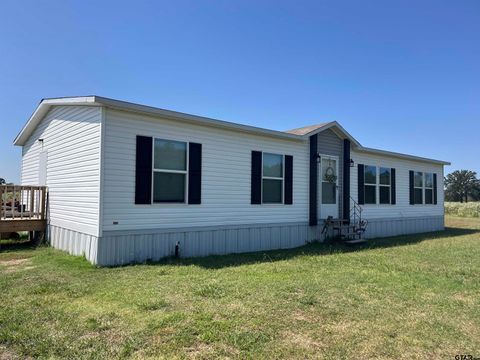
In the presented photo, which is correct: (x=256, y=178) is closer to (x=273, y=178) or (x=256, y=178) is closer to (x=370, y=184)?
(x=273, y=178)

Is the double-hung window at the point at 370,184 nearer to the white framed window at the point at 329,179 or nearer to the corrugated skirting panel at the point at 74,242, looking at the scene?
the white framed window at the point at 329,179

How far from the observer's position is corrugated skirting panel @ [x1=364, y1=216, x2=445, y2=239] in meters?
13.2

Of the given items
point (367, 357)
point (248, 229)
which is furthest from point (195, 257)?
point (367, 357)

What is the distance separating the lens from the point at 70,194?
847 centimetres

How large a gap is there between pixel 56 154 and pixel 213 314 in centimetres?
749

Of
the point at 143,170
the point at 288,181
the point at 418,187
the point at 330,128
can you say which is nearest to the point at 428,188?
the point at 418,187

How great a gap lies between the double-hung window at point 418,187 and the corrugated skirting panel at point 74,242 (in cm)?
1305

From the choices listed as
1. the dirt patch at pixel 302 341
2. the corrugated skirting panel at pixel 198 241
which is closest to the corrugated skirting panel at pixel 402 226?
the corrugated skirting panel at pixel 198 241

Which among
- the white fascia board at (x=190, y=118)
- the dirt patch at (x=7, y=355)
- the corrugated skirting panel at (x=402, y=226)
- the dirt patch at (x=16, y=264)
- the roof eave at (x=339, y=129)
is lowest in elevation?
the dirt patch at (x=7, y=355)

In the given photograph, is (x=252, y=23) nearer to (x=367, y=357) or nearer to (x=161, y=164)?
(x=161, y=164)

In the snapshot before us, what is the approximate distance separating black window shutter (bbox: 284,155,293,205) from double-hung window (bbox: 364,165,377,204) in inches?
158

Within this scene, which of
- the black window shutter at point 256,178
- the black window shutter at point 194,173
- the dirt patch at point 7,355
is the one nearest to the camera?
the dirt patch at point 7,355

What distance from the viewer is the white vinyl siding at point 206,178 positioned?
284 inches

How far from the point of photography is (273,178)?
10.1 meters
